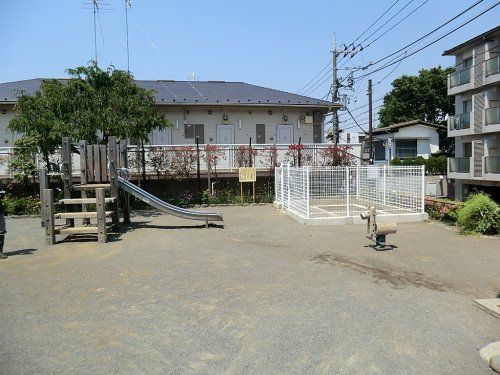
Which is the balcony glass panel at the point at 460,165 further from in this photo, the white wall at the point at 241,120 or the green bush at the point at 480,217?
the green bush at the point at 480,217

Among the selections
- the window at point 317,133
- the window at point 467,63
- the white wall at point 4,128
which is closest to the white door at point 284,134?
the window at point 317,133

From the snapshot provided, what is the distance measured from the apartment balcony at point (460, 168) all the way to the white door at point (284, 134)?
1126cm

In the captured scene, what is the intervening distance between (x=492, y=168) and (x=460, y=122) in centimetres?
480

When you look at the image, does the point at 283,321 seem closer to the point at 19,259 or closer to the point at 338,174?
the point at 19,259

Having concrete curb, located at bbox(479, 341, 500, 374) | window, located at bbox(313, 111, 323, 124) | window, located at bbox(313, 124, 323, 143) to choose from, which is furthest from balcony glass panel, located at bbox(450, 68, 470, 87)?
concrete curb, located at bbox(479, 341, 500, 374)

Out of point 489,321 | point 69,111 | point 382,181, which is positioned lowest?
point 489,321

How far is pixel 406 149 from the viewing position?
37.5 m

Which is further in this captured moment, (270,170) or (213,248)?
(270,170)

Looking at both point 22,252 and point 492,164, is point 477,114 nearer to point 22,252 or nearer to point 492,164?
point 492,164

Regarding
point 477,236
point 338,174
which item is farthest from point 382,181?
point 477,236

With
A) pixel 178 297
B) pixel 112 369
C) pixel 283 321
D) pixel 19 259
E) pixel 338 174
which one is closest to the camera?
pixel 112 369

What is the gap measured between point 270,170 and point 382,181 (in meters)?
5.83

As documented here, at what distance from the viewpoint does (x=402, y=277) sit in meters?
6.23

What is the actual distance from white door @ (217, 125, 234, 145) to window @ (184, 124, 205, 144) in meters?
0.83
